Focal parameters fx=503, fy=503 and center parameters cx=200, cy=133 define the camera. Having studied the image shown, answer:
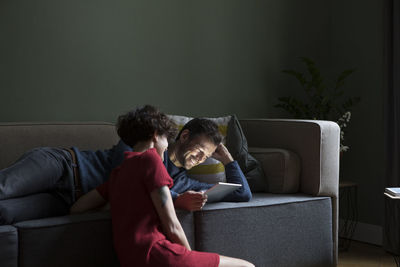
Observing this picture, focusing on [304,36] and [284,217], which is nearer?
[284,217]

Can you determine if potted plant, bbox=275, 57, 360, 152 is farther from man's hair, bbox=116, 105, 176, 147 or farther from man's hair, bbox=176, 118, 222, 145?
man's hair, bbox=116, 105, 176, 147

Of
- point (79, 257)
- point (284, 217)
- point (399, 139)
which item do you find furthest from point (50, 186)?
point (399, 139)

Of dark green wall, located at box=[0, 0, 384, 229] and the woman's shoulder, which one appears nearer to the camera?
the woman's shoulder

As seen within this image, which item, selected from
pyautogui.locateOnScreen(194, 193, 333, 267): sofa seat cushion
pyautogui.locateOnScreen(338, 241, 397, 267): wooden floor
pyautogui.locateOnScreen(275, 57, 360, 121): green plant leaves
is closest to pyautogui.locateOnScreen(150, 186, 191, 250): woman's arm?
pyautogui.locateOnScreen(194, 193, 333, 267): sofa seat cushion

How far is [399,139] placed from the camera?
3389mm

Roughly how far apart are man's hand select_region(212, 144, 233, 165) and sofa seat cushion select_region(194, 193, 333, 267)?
22cm

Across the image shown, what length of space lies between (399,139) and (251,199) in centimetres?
139

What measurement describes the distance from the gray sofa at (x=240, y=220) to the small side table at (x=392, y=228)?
81 cm

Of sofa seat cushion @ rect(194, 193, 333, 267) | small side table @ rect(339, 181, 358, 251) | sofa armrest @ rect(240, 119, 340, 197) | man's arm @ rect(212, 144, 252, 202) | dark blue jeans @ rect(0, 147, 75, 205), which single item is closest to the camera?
dark blue jeans @ rect(0, 147, 75, 205)

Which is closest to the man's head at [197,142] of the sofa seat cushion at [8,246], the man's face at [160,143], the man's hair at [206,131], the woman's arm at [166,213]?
the man's hair at [206,131]

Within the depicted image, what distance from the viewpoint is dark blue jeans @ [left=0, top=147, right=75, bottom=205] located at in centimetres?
207

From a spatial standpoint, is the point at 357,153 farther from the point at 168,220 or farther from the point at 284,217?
the point at 168,220

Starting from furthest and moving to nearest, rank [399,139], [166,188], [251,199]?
[399,139] < [251,199] < [166,188]

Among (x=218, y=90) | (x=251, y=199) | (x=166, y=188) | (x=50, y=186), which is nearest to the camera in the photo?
(x=166, y=188)
